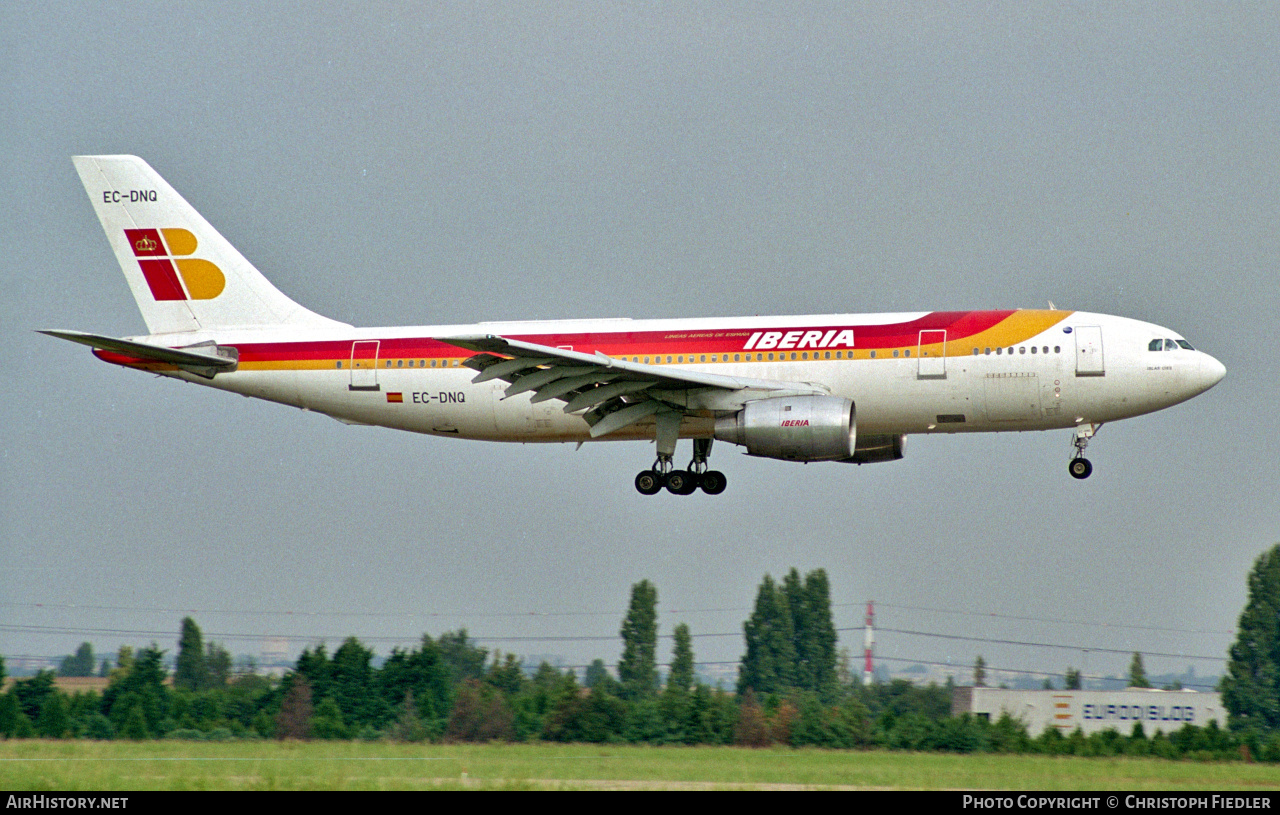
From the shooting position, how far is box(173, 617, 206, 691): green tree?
44.4 meters

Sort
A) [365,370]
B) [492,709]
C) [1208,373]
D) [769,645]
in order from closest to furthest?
[1208,373] < [365,370] < [492,709] < [769,645]

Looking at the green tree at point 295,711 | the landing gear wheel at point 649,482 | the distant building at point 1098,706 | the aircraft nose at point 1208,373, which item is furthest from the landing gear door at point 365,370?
the distant building at point 1098,706

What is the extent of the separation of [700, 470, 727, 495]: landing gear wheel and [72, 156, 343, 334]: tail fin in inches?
464

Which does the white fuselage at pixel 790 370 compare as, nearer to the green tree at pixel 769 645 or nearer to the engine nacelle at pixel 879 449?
the engine nacelle at pixel 879 449

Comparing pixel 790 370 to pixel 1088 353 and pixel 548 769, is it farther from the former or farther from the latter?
pixel 548 769

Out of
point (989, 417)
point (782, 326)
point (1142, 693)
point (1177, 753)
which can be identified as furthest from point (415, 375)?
point (1142, 693)

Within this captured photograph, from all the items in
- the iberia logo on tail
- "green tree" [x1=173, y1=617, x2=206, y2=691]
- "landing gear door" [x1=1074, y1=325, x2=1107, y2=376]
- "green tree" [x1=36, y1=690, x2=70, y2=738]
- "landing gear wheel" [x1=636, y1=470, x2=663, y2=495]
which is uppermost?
the iberia logo on tail

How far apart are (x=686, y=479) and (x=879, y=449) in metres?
5.40

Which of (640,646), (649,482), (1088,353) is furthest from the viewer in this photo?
(640,646)

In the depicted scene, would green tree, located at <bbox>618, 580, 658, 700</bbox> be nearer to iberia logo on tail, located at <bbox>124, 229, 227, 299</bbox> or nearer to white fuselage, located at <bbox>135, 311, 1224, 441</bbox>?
white fuselage, located at <bbox>135, 311, 1224, 441</bbox>

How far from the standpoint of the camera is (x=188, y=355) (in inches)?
1490

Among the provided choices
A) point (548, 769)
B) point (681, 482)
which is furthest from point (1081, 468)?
point (548, 769)

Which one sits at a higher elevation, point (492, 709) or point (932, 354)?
point (932, 354)

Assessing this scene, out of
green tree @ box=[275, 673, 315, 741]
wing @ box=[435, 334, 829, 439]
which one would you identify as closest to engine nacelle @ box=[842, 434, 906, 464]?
wing @ box=[435, 334, 829, 439]
